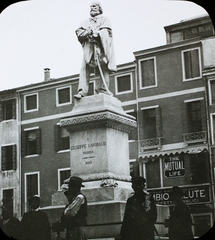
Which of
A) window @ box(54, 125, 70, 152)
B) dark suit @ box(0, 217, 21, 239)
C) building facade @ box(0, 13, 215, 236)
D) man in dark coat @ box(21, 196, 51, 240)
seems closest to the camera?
man in dark coat @ box(21, 196, 51, 240)

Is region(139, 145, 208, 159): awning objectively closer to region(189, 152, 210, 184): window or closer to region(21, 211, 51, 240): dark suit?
region(189, 152, 210, 184): window

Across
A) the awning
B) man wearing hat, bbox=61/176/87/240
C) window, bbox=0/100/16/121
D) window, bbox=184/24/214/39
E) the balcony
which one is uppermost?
window, bbox=184/24/214/39

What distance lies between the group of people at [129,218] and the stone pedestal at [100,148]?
1270 mm

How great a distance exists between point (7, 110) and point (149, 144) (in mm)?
10058

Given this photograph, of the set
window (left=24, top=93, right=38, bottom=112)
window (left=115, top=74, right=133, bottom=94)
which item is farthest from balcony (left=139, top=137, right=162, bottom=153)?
window (left=24, top=93, right=38, bottom=112)

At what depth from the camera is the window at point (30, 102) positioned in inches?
1307

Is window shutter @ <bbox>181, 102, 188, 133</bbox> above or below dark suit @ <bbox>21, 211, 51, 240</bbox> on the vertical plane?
above

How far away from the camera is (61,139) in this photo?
31.6 m

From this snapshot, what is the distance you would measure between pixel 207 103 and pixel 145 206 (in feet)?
66.0

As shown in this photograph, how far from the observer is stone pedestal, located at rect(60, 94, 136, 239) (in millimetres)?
10242

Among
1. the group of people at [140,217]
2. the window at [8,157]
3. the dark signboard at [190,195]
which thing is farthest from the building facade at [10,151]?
the group of people at [140,217]

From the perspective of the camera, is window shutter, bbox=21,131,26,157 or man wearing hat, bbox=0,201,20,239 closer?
man wearing hat, bbox=0,201,20,239

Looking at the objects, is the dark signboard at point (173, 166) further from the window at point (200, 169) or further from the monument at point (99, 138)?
the monument at point (99, 138)

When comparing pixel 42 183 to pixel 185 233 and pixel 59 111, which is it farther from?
pixel 185 233
